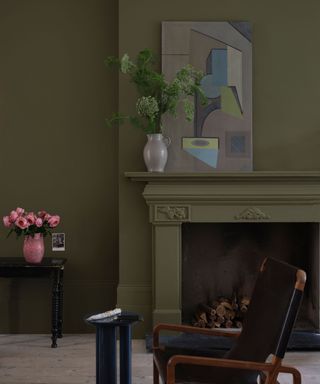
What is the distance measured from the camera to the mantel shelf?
438 cm

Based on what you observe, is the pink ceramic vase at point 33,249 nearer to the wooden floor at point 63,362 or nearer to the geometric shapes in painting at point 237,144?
the wooden floor at point 63,362

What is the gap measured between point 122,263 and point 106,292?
443 millimetres

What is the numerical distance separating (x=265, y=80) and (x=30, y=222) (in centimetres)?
221

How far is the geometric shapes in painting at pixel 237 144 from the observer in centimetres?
461

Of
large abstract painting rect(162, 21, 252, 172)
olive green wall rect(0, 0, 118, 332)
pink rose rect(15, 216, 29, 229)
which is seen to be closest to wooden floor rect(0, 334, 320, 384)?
olive green wall rect(0, 0, 118, 332)

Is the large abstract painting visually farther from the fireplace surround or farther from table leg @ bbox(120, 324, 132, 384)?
table leg @ bbox(120, 324, 132, 384)

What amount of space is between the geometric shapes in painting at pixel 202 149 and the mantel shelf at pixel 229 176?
22 cm

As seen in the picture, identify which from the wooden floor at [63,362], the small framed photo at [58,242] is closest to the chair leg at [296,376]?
the wooden floor at [63,362]

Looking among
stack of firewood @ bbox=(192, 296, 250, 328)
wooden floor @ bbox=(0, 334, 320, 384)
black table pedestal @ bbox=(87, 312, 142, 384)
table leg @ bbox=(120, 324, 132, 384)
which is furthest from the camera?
stack of firewood @ bbox=(192, 296, 250, 328)

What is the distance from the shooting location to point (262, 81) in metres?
4.68

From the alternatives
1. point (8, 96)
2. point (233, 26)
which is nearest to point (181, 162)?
point (233, 26)

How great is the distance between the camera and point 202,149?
4598 millimetres

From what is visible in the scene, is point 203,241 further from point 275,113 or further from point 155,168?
point 275,113

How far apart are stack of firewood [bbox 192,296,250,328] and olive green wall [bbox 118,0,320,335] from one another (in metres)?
0.52
